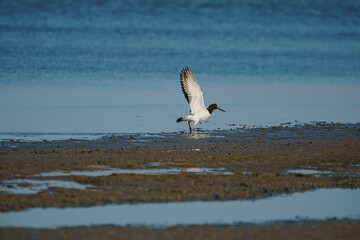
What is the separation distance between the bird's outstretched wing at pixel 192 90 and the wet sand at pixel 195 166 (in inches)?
42.5

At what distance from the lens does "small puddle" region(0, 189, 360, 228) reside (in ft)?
26.4

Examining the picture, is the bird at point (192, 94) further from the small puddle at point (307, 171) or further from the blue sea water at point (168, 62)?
the small puddle at point (307, 171)

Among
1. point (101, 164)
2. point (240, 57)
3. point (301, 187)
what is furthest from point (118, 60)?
point (301, 187)

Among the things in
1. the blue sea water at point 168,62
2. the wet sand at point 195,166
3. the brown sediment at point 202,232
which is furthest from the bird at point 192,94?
the brown sediment at point 202,232

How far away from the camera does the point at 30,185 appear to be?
31.9ft

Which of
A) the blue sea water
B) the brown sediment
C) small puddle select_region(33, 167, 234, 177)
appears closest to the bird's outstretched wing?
the blue sea water

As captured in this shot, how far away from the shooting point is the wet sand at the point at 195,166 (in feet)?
25.6

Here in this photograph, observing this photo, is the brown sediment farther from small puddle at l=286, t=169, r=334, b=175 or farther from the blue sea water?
the blue sea water

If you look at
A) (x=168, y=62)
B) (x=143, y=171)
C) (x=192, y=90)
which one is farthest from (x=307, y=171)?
(x=168, y=62)

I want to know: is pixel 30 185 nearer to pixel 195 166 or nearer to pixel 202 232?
pixel 195 166

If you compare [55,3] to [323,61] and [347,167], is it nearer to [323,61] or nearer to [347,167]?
[323,61]

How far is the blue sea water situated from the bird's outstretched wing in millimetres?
884

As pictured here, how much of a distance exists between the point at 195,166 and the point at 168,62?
22.8 m

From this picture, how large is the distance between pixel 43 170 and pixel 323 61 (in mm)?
28393
